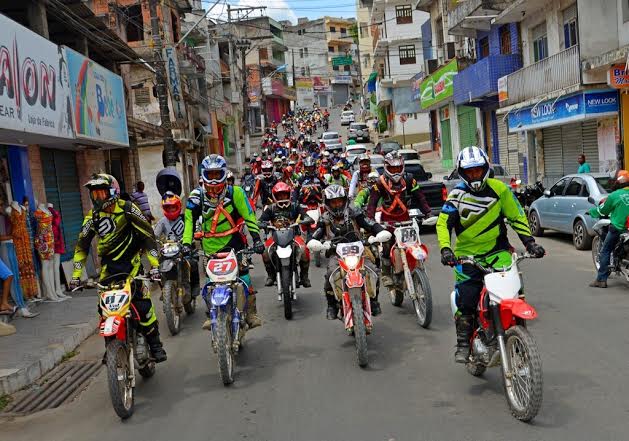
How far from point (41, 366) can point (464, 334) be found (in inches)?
194

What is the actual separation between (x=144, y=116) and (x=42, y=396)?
28.2 meters

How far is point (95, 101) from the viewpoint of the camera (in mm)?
14945

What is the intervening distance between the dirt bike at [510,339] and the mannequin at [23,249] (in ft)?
27.2

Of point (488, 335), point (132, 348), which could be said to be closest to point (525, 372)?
point (488, 335)

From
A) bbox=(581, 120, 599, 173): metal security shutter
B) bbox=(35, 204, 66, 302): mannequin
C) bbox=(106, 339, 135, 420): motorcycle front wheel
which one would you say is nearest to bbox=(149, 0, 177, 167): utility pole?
bbox=(35, 204, 66, 302): mannequin

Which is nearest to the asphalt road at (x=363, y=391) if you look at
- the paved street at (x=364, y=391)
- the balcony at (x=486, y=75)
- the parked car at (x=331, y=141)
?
the paved street at (x=364, y=391)

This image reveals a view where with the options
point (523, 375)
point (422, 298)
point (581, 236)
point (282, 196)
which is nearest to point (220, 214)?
point (282, 196)

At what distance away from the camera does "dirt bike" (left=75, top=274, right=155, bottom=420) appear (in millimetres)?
5699

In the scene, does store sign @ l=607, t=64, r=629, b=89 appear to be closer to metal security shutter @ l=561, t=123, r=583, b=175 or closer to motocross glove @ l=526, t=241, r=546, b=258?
metal security shutter @ l=561, t=123, r=583, b=175

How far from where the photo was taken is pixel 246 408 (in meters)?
5.82

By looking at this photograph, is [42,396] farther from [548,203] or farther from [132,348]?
[548,203]

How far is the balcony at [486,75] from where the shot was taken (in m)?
28.8

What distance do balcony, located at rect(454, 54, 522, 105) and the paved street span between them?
21502mm

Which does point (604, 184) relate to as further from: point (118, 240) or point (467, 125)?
point (467, 125)
